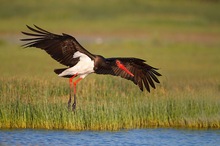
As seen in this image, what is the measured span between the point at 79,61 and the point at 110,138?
1747mm

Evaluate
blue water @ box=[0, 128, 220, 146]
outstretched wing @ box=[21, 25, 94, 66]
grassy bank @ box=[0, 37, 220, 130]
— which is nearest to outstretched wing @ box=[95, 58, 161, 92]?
grassy bank @ box=[0, 37, 220, 130]

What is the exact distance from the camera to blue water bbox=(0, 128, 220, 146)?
40.2ft

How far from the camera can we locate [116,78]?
1677 centimetres

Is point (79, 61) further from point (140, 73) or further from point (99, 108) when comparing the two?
point (140, 73)

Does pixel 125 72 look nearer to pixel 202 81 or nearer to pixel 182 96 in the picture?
pixel 182 96

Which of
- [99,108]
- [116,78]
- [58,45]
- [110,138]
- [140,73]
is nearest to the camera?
[110,138]

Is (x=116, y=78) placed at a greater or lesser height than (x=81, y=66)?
greater

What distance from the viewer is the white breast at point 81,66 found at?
13.3 meters

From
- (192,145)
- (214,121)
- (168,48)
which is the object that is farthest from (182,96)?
(168,48)

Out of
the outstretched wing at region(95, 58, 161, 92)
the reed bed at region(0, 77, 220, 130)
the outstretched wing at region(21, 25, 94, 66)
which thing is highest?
the outstretched wing at region(21, 25, 94, 66)

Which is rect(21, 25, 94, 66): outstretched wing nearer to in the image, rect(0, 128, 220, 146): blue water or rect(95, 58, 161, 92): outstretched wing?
rect(95, 58, 161, 92): outstretched wing

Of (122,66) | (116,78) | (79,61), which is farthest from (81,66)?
(116,78)

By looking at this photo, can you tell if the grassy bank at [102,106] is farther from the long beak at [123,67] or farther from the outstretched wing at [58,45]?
the outstretched wing at [58,45]

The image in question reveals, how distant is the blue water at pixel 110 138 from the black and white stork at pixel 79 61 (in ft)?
2.42
